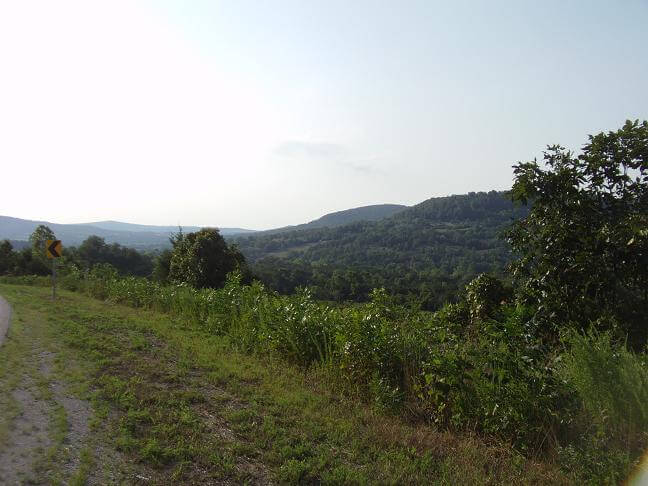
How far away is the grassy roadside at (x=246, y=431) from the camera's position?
382 cm

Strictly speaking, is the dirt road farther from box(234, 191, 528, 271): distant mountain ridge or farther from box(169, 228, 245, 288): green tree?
box(234, 191, 528, 271): distant mountain ridge

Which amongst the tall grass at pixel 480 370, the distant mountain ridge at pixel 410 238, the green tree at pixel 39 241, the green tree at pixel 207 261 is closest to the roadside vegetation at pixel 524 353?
the tall grass at pixel 480 370

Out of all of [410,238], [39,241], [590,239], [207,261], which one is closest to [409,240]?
[410,238]

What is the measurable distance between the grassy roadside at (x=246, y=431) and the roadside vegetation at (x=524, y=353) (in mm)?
36

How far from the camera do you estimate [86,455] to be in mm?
3891

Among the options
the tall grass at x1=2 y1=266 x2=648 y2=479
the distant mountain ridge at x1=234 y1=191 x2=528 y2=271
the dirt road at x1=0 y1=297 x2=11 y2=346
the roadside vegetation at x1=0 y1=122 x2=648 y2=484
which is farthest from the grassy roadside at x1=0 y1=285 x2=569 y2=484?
the distant mountain ridge at x1=234 y1=191 x2=528 y2=271

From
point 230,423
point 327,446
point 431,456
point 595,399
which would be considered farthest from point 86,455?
point 595,399

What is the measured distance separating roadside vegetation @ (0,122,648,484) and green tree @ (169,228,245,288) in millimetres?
12593

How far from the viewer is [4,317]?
1131 centimetres

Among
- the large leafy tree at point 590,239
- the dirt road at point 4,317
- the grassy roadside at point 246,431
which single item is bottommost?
the dirt road at point 4,317

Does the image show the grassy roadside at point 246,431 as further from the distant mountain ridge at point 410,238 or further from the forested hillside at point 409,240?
the distant mountain ridge at point 410,238

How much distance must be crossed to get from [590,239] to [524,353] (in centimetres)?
166

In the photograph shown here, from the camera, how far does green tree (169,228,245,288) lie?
2017 cm

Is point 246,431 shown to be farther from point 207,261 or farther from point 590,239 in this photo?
point 207,261
